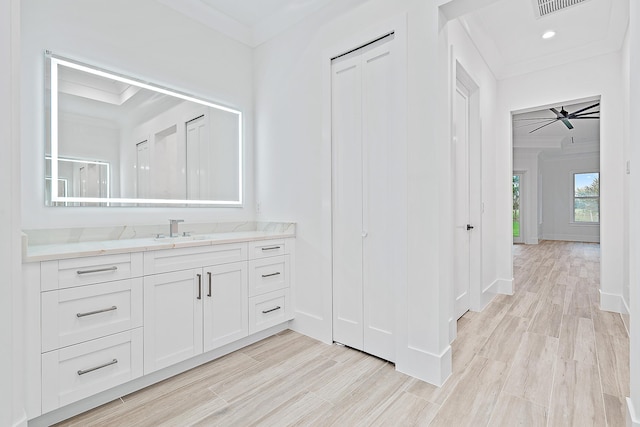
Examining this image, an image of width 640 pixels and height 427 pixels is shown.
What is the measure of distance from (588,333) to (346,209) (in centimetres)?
238

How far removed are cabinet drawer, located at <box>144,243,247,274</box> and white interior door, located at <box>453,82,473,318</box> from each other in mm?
1916

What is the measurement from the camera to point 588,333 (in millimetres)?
2670

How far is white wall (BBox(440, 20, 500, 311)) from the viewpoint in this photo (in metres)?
3.11

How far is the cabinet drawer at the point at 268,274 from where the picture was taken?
2475mm

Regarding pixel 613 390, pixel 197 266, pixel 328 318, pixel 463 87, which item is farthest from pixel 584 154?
pixel 197 266

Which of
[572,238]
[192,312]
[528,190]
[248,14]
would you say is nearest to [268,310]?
[192,312]

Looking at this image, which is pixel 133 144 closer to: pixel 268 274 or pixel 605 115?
pixel 268 274

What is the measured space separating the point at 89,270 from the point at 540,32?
4.32 meters

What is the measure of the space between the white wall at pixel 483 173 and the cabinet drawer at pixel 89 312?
9.89 ft

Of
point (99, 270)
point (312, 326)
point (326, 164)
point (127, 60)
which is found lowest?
point (312, 326)

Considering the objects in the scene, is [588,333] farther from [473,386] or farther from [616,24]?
[616,24]

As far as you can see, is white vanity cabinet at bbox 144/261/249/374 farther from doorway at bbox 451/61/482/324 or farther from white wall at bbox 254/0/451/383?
doorway at bbox 451/61/482/324

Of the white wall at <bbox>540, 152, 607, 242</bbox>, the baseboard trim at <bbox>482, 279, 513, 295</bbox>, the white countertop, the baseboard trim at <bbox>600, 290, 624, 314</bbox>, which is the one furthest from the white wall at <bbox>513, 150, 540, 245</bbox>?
the white countertop

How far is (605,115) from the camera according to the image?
3273 millimetres
